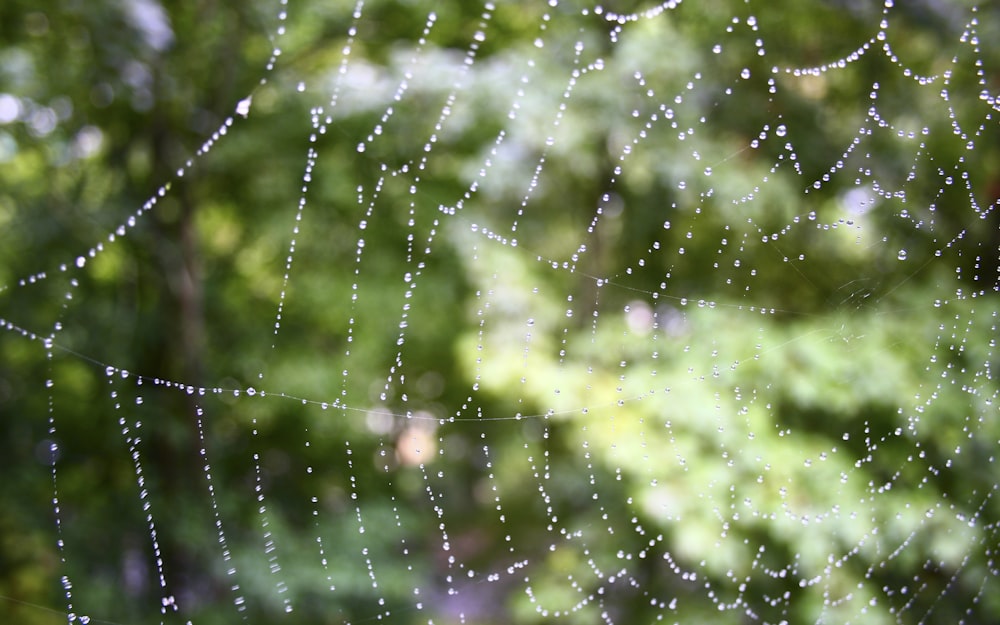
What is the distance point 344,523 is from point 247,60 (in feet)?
4.88

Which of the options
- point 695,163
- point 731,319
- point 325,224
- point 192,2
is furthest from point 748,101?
point 192,2

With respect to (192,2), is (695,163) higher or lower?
lower

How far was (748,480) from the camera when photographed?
1987 mm

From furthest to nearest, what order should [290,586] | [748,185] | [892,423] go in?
[290,586] → [892,423] → [748,185]

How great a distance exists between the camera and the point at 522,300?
2311 mm

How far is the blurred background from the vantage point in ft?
5.91

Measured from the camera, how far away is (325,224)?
2.77 meters

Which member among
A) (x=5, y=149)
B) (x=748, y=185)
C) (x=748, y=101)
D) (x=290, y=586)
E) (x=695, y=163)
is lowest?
(x=290, y=586)

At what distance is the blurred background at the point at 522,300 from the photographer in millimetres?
1802

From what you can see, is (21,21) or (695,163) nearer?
(695,163)

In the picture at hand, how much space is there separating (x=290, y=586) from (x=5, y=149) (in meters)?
1.55

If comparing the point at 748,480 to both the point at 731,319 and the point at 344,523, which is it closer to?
the point at 731,319

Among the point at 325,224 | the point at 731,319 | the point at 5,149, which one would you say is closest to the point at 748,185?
the point at 731,319

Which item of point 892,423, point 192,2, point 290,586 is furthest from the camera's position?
point 192,2
